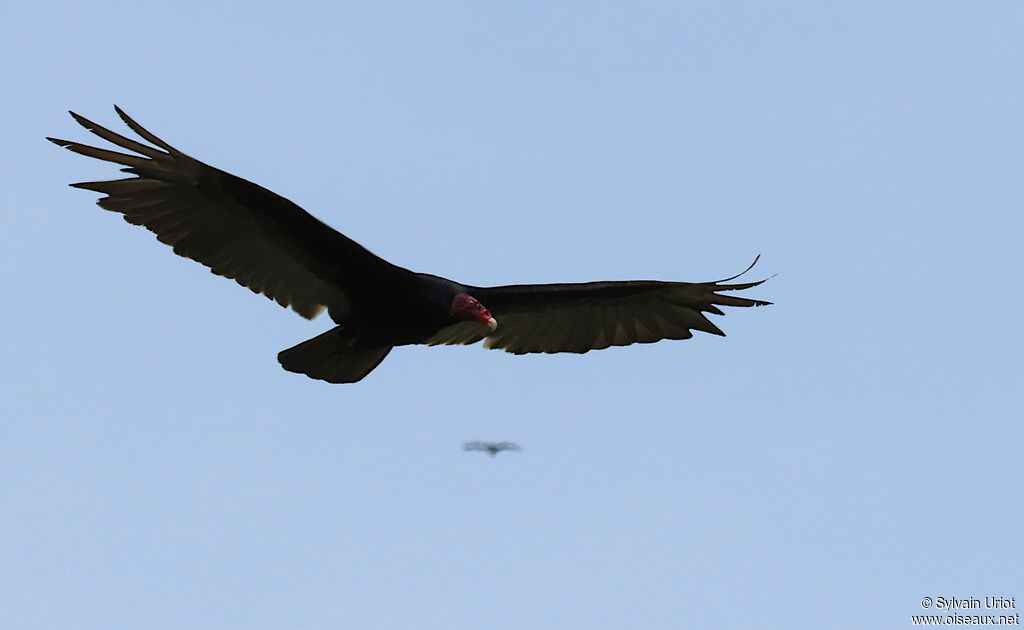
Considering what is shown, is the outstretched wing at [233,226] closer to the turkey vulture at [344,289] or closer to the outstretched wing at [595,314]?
the turkey vulture at [344,289]

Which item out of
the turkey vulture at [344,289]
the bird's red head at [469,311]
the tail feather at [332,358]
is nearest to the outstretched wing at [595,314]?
the turkey vulture at [344,289]

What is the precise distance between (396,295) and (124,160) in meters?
1.70

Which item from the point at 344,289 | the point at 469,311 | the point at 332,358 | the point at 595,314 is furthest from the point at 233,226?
the point at 595,314

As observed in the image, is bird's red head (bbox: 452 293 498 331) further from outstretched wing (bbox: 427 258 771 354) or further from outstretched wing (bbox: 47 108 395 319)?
outstretched wing (bbox: 47 108 395 319)

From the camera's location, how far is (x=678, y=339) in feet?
30.0

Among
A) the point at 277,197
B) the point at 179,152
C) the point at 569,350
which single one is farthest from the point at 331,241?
the point at 569,350

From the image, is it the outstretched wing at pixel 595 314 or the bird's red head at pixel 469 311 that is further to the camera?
the outstretched wing at pixel 595 314

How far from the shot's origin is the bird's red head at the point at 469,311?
8.19 m

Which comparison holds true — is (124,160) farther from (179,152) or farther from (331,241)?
(331,241)

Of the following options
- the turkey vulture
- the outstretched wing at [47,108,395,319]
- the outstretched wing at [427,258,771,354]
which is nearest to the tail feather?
the turkey vulture

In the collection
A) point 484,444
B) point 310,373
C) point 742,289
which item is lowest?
point 484,444

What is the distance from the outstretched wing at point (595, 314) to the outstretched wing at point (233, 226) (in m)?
1.06

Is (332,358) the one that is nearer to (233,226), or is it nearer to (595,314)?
(233,226)

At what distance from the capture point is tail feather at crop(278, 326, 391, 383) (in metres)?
8.23
